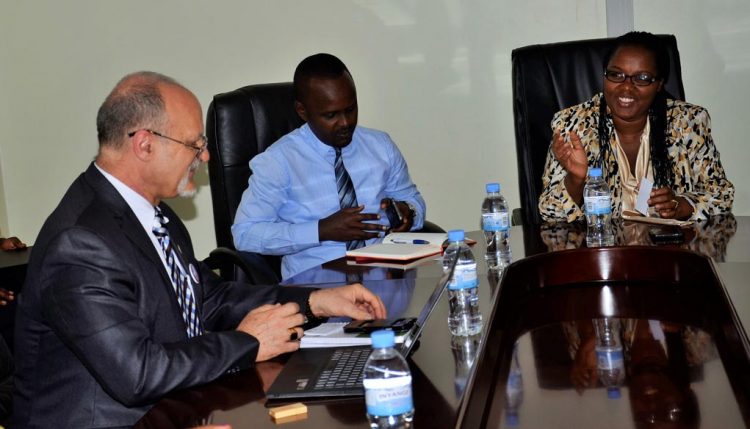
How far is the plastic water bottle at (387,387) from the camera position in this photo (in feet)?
4.55

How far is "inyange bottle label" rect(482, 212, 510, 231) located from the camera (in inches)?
110

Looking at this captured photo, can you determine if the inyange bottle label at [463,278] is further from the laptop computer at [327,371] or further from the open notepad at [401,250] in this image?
the open notepad at [401,250]

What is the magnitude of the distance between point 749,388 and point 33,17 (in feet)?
14.6

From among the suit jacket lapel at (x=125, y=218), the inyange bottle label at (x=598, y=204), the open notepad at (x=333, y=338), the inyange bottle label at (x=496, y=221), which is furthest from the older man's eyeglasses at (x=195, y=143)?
the inyange bottle label at (x=598, y=204)

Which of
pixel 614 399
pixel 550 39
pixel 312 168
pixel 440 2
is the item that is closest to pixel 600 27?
pixel 550 39

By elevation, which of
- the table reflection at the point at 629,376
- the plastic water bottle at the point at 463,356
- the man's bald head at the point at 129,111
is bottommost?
the table reflection at the point at 629,376

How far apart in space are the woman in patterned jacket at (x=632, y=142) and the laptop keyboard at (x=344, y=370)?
5.66 feet

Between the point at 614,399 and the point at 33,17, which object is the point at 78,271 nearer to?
the point at 614,399

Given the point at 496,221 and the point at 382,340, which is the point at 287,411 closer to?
the point at 382,340

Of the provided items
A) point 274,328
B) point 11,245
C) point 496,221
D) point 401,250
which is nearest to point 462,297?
point 274,328

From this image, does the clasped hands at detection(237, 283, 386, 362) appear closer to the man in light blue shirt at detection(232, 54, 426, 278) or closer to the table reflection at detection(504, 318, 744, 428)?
the table reflection at detection(504, 318, 744, 428)

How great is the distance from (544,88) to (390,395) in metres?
2.45

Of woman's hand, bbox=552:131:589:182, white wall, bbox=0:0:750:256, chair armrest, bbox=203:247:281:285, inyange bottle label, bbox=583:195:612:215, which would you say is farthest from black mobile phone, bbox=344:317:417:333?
white wall, bbox=0:0:750:256

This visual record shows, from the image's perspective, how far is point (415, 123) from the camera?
4.86 metres
